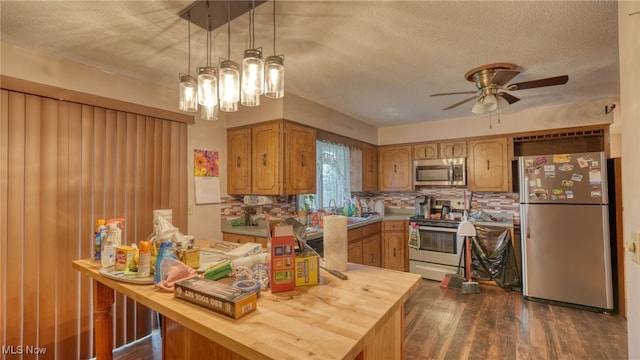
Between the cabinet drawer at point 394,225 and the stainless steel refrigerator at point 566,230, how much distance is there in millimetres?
1435

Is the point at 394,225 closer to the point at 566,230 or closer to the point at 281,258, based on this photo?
the point at 566,230

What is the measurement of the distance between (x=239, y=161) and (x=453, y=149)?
9.77 feet

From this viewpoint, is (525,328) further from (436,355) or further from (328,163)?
(328,163)

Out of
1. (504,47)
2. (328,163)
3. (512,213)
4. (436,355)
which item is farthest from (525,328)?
(328,163)

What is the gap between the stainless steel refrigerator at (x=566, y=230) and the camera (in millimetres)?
2826

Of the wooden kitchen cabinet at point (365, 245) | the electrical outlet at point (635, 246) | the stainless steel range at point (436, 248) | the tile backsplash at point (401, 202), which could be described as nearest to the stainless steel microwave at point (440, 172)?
the tile backsplash at point (401, 202)

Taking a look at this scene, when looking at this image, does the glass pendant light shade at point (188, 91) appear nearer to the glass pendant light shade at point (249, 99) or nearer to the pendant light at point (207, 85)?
the pendant light at point (207, 85)

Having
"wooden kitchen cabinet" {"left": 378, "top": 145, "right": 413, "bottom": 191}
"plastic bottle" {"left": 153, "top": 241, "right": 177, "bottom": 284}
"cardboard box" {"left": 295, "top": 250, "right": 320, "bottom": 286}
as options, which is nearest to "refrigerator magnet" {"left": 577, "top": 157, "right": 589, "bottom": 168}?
"wooden kitchen cabinet" {"left": 378, "top": 145, "right": 413, "bottom": 191}

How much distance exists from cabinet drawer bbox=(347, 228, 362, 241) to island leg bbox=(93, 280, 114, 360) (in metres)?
2.28

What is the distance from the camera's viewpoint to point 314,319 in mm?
931

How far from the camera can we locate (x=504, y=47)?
198 cm

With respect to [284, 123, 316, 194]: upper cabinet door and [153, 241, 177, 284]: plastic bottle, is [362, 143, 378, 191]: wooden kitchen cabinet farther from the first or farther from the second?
[153, 241, 177, 284]: plastic bottle

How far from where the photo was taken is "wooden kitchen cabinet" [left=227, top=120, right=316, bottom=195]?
2.88 m

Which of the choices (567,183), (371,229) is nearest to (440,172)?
Answer: (371,229)
